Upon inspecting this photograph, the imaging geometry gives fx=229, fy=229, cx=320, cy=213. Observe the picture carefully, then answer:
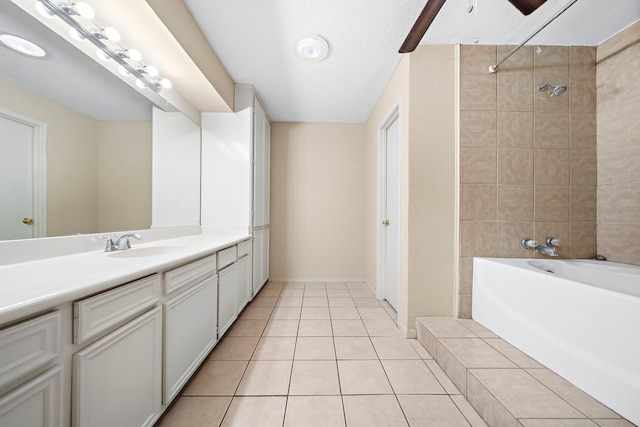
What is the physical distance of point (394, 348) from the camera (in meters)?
1.73

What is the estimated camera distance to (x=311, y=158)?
3.40m

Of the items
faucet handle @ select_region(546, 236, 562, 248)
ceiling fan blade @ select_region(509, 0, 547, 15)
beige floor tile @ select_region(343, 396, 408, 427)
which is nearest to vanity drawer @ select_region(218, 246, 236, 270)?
beige floor tile @ select_region(343, 396, 408, 427)

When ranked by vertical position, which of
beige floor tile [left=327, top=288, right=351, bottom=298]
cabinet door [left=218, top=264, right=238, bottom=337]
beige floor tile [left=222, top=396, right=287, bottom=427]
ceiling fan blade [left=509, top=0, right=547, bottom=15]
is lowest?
beige floor tile [left=327, top=288, right=351, bottom=298]

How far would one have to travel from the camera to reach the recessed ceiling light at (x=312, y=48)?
69.2 inches

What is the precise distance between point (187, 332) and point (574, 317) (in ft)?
6.63

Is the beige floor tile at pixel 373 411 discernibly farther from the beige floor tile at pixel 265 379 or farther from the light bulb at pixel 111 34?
the light bulb at pixel 111 34

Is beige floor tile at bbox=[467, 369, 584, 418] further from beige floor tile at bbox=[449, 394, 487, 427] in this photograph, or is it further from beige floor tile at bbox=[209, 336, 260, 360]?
beige floor tile at bbox=[209, 336, 260, 360]

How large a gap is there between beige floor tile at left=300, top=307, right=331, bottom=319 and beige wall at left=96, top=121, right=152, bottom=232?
1572 millimetres

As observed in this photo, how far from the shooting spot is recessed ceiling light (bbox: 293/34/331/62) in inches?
69.2

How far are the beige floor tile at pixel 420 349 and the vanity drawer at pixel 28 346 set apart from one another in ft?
6.20

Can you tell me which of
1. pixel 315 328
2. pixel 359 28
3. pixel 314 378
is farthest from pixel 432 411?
pixel 359 28

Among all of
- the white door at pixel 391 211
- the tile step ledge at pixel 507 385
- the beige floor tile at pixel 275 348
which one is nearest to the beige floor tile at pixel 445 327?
the tile step ledge at pixel 507 385

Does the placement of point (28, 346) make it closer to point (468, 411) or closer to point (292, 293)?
point (468, 411)

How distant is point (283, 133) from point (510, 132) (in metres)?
2.66
